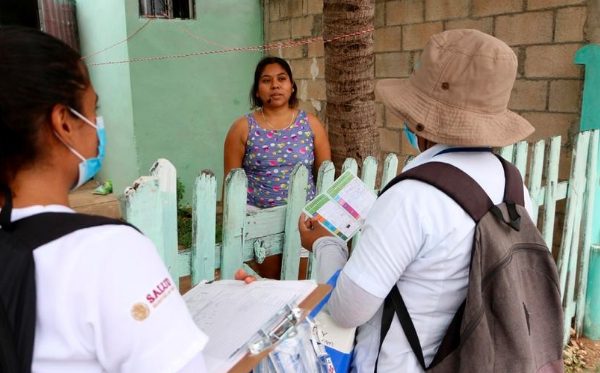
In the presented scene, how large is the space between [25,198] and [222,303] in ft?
1.74

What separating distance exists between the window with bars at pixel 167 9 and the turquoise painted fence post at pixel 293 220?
5108 millimetres

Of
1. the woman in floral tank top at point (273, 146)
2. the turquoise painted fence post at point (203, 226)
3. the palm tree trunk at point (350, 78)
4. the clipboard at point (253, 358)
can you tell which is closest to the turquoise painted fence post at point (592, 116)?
the palm tree trunk at point (350, 78)

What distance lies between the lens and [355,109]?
283 cm

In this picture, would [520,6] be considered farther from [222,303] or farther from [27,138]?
[27,138]

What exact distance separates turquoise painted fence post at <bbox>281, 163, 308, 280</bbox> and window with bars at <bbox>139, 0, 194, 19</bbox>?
5108 millimetres

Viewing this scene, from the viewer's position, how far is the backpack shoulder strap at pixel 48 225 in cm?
77

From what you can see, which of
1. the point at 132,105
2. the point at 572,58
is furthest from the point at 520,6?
the point at 132,105

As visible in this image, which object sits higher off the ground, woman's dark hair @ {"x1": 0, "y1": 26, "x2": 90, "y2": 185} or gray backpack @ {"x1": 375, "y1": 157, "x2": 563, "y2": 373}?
woman's dark hair @ {"x1": 0, "y1": 26, "x2": 90, "y2": 185}

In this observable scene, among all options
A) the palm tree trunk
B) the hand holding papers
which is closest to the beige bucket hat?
the hand holding papers

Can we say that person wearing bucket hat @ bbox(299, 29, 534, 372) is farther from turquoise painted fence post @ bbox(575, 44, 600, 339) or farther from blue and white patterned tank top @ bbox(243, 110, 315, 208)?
turquoise painted fence post @ bbox(575, 44, 600, 339)

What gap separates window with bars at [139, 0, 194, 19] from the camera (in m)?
6.29

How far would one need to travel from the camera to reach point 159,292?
825 millimetres

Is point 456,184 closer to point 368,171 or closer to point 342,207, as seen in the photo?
point 342,207

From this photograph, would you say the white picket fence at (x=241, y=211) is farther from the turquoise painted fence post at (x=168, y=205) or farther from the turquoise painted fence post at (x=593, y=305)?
the turquoise painted fence post at (x=593, y=305)
